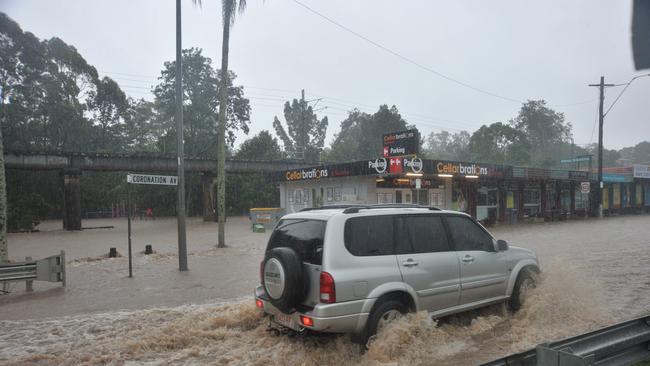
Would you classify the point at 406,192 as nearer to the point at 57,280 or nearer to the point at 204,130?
the point at 57,280

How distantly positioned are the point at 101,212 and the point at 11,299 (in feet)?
146

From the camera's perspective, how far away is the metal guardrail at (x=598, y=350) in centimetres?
300

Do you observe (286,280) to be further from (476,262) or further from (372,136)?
(372,136)

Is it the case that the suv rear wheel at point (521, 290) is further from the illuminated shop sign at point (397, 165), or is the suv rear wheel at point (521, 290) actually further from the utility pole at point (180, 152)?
the illuminated shop sign at point (397, 165)

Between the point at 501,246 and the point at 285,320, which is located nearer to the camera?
the point at 285,320

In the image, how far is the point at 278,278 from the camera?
5.03m

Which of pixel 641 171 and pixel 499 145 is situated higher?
pixel 499 145

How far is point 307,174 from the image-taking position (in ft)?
87.6

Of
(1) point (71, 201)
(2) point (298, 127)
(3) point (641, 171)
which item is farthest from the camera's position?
(2) point (298, 127)

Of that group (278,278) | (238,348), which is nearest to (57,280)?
(238,348)

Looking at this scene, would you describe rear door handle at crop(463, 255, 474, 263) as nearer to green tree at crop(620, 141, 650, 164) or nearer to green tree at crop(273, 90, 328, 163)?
green tree at crop(273, 90, 328, 163)

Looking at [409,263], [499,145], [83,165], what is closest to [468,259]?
[409,263]

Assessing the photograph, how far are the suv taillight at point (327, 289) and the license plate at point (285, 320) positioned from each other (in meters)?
0.57

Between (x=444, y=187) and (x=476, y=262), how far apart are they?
69.6ft
